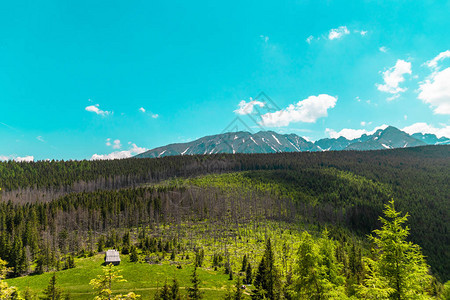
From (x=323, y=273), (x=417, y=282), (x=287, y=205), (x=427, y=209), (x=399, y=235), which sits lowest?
(x=427, y=209)

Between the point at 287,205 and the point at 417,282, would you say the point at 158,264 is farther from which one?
the point at 287,205

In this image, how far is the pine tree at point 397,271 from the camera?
15.5 meters

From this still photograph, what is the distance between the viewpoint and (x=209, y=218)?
161m

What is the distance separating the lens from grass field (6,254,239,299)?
59.3 m

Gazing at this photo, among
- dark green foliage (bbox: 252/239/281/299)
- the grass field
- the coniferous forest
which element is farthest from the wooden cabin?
dark green foliage (bbox: 252/239/281/299)

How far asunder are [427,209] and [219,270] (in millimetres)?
204132

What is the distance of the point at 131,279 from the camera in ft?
218

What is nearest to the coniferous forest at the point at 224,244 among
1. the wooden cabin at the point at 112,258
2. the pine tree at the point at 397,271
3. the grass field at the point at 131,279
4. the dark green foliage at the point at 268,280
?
the pine tree at the point at 397,271

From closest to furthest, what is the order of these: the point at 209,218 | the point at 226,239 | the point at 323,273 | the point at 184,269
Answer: the point at 323,273, the point at 184,269, the point at 226,239, the point at 209,218

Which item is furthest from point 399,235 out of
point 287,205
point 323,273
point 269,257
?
point 287,205

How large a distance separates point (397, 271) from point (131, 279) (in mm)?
69630

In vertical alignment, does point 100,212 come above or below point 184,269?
above

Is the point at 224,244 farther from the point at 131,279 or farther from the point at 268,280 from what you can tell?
the point at 268,280

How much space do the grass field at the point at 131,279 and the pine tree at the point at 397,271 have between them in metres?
50.6
